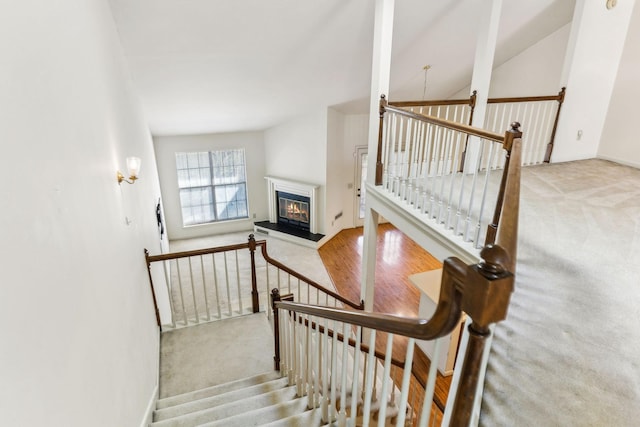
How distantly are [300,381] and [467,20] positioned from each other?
17.1 ft

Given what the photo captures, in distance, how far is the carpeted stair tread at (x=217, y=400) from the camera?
2.64 metres

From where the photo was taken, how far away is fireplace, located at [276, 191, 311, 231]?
333 inches

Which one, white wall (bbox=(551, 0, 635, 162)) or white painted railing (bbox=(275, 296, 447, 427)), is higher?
white wall (bbox=(551, 0, 635, 162))

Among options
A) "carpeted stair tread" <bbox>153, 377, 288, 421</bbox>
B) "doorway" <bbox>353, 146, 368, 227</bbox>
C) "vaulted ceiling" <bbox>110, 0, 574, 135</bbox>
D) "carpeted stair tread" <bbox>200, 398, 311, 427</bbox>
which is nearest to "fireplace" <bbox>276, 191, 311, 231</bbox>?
"doorway" <bbox>353, 146, 368, 227</bbox>

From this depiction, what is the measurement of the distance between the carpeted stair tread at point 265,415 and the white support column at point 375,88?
214cm

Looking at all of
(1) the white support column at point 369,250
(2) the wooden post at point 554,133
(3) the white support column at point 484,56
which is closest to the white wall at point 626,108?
(2) the wooden post at point 554,133

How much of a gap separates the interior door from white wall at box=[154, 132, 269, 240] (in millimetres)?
2463

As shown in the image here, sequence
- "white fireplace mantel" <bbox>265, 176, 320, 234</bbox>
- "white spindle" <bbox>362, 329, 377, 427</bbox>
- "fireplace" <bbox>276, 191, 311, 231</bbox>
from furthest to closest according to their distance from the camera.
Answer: "fireplace" <bbox>276, 191, 311, 231</bbox>
"white fireplace mantel" <bbox>265, 176, 320, 234</bbox>
"white spindle" <bbox>362, 329, 377, 427</bbox>

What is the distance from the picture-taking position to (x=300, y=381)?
99.2 inches

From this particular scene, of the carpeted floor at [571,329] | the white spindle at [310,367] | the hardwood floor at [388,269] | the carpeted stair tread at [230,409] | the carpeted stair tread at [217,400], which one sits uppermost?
the carpeted floor at [571,329]

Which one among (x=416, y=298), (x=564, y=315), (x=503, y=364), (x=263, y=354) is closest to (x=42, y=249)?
(x=503, y=364)

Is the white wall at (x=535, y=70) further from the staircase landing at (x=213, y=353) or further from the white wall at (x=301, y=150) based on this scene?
the staircase landing at (x=213, y=353)

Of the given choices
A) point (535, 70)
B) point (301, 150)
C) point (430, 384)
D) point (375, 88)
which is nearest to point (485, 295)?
point (430, 384)

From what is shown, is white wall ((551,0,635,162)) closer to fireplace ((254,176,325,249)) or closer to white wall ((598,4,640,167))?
white wall ((598,4,640,167))
